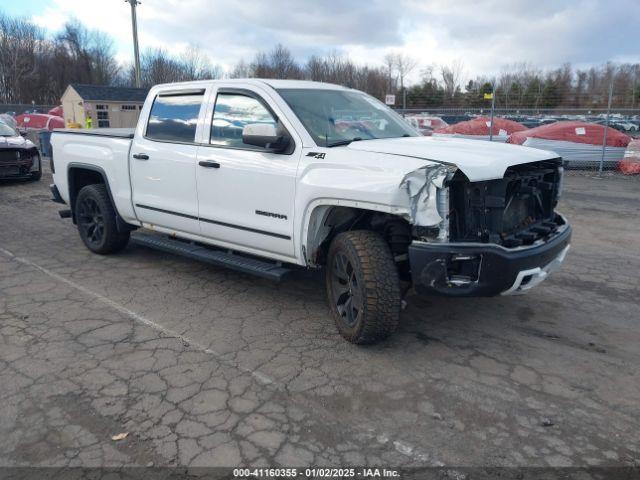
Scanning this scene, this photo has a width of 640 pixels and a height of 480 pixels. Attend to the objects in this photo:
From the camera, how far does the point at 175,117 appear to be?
5.41 m

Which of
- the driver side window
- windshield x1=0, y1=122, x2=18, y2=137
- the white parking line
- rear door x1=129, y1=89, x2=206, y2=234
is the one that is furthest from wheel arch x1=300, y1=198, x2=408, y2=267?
windshield x1=0, y1=122, x2=18, y2=137

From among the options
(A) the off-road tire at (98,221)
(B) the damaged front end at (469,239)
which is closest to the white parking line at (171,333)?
(A) the off-road tire at (98,221)

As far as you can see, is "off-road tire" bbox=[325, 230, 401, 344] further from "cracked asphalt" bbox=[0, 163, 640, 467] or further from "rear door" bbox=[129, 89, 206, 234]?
"rear door" bbox=[129, 89, 206, 234]

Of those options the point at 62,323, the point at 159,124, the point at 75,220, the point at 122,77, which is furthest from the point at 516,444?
the point at 122,77

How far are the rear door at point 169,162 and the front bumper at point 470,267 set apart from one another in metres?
2.41

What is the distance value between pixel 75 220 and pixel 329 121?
3922 millimetres

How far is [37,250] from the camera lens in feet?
22.6

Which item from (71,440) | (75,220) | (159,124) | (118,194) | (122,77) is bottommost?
(71,440)

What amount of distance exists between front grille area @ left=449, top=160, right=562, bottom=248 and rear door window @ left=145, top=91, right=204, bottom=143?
267cm

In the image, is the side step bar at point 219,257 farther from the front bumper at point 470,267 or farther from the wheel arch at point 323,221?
the front bumper at point 470,267

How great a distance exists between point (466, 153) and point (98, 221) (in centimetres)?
455

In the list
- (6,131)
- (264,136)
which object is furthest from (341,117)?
(6,131)

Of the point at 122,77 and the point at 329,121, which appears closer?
the point at 329,121

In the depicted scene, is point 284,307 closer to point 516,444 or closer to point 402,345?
point 402,345
